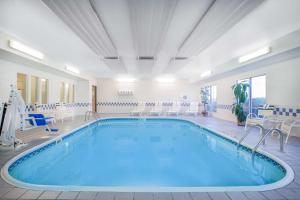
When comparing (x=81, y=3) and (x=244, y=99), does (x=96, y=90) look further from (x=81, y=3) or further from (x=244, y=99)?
(x=81, y=3)

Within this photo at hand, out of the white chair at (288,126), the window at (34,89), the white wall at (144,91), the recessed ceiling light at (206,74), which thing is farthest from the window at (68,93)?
the white chair at (288,126)

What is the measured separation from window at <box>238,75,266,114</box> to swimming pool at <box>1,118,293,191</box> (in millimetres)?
2723

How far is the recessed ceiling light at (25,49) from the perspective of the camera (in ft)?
13.2

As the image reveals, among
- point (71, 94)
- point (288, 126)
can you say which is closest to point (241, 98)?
point (288, 126)

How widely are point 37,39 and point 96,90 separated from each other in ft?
25.6

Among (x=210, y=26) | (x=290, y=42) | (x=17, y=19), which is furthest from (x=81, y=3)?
(x=290, y=42)

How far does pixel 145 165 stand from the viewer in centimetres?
329

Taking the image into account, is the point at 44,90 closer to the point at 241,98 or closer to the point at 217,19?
the point at 217,19

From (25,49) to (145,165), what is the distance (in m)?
3.96

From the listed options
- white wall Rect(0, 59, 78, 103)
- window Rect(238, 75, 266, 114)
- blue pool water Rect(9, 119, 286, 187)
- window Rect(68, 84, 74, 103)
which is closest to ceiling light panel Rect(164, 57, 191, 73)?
window Rect(238, 75, 266, 114)

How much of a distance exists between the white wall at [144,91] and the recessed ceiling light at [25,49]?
6.56 meters

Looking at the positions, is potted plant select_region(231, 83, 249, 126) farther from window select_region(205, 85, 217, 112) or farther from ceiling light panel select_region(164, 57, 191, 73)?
window select_region(205, 85, 217, 112)

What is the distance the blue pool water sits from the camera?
2.63 metres

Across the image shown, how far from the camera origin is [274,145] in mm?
3734
